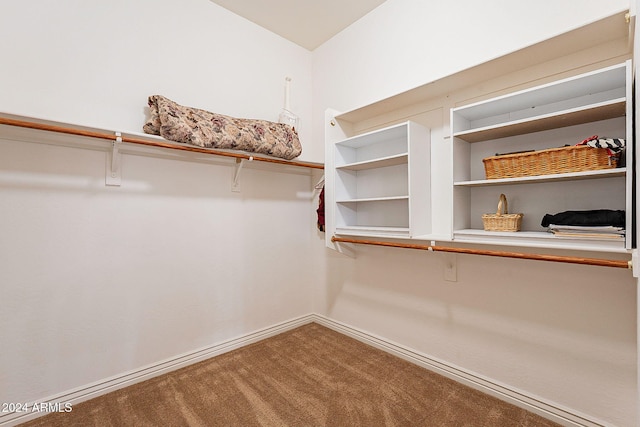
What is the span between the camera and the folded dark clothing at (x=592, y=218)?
45.5 inches

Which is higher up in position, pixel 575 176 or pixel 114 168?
pixel 114 168

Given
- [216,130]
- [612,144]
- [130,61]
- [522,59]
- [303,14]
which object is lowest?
[612,144]

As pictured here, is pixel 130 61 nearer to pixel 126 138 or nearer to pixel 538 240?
pixel 126 138

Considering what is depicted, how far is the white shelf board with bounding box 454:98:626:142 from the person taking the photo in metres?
1.21

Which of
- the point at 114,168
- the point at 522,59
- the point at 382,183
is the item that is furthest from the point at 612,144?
the point at 114,168

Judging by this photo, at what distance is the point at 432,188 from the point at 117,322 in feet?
7.14

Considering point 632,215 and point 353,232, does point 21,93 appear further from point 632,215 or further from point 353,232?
point 632,215

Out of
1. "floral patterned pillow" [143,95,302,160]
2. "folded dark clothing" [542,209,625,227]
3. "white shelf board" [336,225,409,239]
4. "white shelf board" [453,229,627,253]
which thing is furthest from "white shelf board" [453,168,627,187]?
"floral patterned pillow" [143,95,302,160]

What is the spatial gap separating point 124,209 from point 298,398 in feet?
5.10

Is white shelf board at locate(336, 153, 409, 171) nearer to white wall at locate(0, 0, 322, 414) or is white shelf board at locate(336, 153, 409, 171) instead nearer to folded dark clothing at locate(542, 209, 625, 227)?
white wall at locate(0, 0, 322, 414)

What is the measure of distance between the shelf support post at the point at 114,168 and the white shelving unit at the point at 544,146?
1938 mm

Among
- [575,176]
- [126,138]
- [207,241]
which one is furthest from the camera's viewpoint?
[207,241]

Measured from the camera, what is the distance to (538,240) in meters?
1.34

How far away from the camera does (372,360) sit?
210 centimetres
